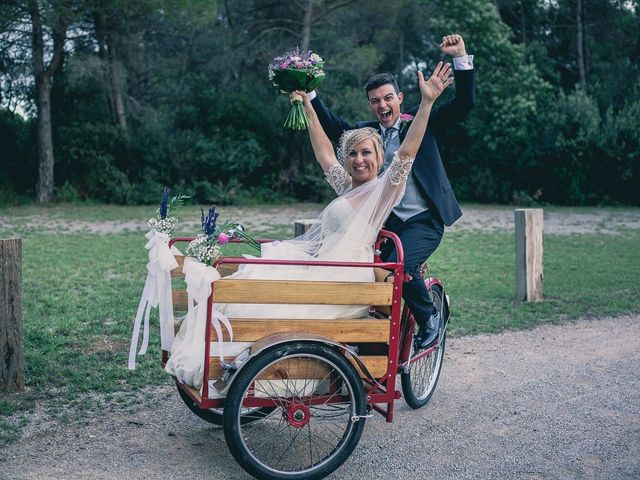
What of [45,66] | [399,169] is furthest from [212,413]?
[45,66]

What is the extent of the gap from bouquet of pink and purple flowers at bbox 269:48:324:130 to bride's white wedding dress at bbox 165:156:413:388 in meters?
0.64

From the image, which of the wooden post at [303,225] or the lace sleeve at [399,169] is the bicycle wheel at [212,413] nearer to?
the wooden post at [303,225]

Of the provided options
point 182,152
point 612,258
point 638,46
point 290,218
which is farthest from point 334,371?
point 638,46

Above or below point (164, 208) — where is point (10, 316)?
below

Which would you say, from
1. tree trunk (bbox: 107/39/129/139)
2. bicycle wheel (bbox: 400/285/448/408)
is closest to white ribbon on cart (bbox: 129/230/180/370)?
bicycle wheel (bbox: 400/285/448/408)

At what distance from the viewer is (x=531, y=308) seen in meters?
8.37

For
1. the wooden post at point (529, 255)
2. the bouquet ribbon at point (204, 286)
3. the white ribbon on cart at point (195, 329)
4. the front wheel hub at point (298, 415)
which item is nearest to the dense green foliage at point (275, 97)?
the wooden post at point (529, 255)

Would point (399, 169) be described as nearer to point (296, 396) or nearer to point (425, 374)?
point (296, 396)

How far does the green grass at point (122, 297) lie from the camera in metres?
5.36

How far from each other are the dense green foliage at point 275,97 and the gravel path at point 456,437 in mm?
19803

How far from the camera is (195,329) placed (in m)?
3.82

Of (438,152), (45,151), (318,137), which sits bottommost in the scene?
(438,152)

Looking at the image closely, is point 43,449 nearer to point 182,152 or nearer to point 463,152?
point 182,152

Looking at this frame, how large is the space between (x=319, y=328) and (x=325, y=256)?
1.81ft
